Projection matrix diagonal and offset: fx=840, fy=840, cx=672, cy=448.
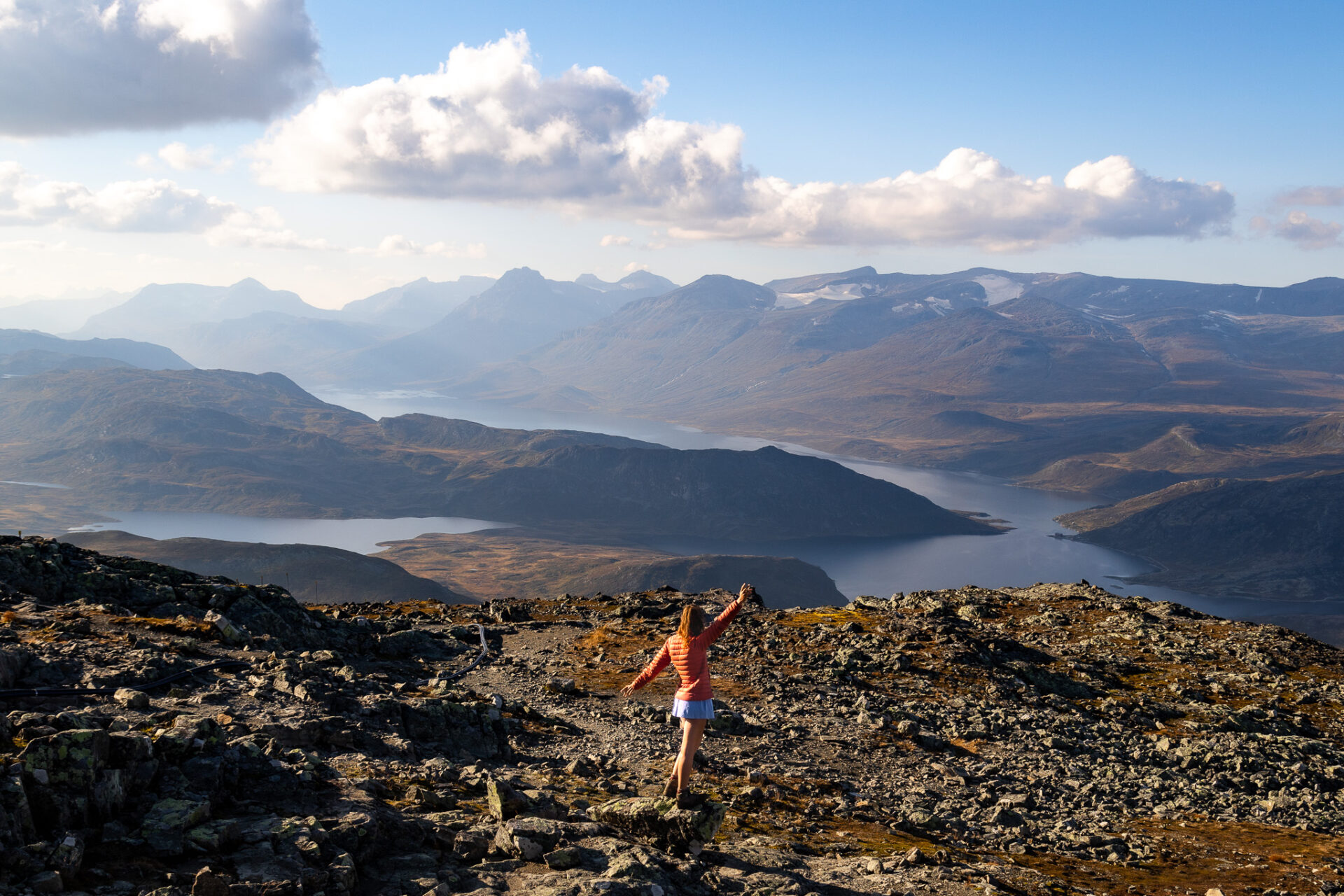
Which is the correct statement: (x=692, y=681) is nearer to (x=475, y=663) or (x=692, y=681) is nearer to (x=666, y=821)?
(x=666, y=821)

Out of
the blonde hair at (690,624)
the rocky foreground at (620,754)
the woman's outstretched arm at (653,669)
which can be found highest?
the blonde hair at (690,624)

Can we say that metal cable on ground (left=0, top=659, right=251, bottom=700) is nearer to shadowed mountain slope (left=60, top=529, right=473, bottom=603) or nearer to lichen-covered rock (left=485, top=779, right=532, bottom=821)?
lichen-covered rock (left=485, top=779, right=532, bottom=821)

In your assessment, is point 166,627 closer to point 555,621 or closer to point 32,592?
point 32,592

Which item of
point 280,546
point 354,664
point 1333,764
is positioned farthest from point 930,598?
point 280,546

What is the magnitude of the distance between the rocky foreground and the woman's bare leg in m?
0.70

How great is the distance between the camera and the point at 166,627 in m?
19.8

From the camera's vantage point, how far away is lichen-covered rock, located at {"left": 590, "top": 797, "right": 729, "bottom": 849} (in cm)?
1124

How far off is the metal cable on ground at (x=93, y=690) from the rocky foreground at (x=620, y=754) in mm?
100

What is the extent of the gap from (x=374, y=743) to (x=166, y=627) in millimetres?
8368

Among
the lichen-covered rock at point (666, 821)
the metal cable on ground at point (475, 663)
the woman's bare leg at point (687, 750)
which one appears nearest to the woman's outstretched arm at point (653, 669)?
the woman's bare leg at point (687, 750)

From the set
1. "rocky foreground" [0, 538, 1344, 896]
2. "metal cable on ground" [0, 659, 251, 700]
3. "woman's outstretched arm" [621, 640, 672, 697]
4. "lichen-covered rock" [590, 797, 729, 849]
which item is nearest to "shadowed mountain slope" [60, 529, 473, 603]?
"rocky foreground" [0, 538, 1344, 896]

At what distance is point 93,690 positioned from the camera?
13.5 m

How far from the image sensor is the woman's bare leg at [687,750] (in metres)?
12.3

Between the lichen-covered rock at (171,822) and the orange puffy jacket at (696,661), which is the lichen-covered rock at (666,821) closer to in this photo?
the orange puffy jacket at (696,661)
